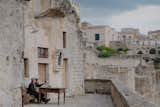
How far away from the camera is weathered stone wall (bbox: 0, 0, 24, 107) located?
7.42 meters

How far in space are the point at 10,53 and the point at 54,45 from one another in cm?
1467

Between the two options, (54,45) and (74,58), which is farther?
(74,58)

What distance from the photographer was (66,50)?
76.6 ft

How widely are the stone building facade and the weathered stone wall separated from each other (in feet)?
37.5

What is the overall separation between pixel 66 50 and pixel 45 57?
7.11 feet

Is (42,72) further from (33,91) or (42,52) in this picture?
(33,91)

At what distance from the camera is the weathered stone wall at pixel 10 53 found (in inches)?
292

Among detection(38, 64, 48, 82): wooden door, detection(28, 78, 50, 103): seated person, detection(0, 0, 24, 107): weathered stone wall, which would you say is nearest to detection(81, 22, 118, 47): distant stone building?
detection(38, 64, 48, 82): wooden door

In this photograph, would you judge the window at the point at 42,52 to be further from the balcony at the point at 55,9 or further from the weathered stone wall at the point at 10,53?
the weathered stone wall at the point at 10,53

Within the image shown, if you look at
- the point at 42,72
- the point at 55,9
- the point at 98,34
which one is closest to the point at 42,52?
the point at 42,72

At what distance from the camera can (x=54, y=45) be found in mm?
22250

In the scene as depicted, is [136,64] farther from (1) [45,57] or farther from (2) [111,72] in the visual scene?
→ (1) [45,57]

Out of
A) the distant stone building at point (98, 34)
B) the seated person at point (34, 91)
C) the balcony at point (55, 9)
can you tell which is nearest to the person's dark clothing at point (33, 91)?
the seated person at point (34, 91)


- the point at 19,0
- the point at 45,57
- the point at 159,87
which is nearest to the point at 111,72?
the point at 159,87
